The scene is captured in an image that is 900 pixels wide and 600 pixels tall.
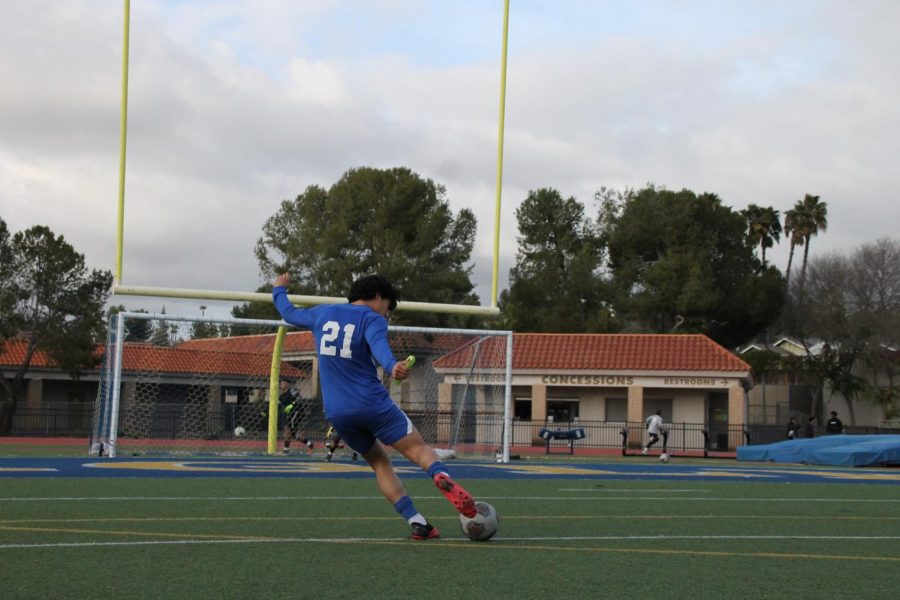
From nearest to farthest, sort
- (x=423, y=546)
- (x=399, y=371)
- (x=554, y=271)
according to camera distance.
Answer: (x=399, y=371), (x=423, y=546), (x=554, y=271)

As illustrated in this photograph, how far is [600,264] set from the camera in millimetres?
60531

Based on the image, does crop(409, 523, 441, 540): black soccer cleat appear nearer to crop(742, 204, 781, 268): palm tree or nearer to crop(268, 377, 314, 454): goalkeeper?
crop(268, 377, 314, 454): goalkeeper

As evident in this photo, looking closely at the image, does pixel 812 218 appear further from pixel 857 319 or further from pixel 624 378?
pixel 624 378

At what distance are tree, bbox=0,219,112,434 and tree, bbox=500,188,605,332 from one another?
22.7 m

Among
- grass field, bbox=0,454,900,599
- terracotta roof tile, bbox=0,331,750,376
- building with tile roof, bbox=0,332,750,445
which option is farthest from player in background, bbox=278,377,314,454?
→ building with tile roof, bbox=0,332,750,445

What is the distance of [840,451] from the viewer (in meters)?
24.1

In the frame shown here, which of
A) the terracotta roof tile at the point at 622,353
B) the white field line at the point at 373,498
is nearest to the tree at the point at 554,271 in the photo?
the terracotta roof tile at the point at 622,353

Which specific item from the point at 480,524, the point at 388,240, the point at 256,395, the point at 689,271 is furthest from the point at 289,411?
the point at 689,271

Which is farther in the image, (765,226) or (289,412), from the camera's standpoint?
(765,226)

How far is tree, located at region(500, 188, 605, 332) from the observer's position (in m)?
59.3

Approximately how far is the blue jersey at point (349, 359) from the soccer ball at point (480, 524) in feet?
2.82

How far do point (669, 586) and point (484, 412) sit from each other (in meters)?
17.2

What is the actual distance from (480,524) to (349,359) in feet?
4.26

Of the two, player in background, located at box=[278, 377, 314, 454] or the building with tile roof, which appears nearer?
player in background, located at box=[278, 377, 314, 454]
